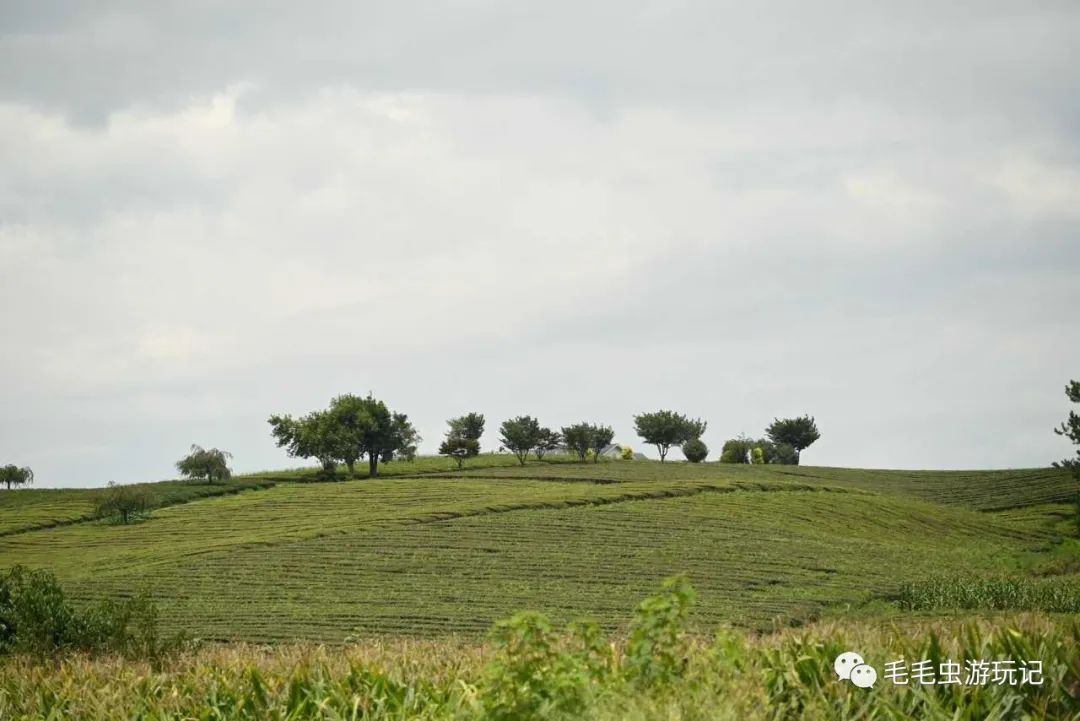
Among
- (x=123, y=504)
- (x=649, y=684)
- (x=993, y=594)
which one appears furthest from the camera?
(x=123, y=504)

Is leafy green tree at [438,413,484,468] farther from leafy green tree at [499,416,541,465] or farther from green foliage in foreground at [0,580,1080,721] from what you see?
green foliage in foreground at [0,580,1080,721]

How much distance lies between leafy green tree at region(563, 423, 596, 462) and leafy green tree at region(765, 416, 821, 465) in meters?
21.6

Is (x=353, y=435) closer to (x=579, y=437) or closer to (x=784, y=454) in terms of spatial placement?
(x=579, y=437)

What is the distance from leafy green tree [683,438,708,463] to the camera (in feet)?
315

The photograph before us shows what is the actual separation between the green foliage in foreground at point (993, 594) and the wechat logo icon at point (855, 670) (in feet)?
67.2

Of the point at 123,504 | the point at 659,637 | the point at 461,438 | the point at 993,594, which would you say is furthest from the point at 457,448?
the point at 659,637

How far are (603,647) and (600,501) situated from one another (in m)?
45.8

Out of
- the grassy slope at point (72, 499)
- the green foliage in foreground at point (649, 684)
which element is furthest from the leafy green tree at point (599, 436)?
the green foliage in foreground at point (649, 684)

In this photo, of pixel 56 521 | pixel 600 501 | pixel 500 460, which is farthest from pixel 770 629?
pixel 500 460

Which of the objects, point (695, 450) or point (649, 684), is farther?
point (695, 450)

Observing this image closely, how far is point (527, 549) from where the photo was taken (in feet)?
136

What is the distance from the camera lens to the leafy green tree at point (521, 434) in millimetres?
88000

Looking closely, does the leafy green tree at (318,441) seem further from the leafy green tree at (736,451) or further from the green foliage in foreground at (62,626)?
the green foliage in foreground at (62,626)

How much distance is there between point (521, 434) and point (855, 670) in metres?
79.4
